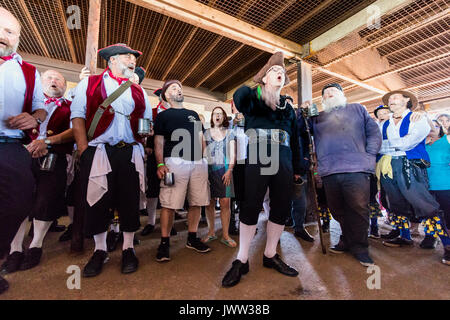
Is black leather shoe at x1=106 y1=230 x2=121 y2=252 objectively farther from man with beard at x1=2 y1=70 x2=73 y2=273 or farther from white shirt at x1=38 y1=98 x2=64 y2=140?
white shirt at x1=38 y1=98 x2=64 y2=140

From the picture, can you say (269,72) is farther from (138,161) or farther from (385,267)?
(385,267)

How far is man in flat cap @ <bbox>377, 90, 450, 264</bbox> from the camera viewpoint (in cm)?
248

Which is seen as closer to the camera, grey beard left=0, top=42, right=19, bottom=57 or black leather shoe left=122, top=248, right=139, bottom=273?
grey beard left=0, top=42, right=19, bottom=57

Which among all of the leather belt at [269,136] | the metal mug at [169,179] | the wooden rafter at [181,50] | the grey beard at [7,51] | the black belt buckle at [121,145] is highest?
the wooden rafter at [181,50]

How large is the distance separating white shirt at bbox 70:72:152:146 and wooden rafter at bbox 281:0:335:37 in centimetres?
417

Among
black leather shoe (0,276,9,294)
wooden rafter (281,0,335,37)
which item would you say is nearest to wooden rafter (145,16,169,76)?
wooden rafter (281,0,335,37)

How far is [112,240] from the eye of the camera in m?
2.67

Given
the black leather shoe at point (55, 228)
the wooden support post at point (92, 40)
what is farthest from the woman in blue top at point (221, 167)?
the black leather shoe at point (55, 228)

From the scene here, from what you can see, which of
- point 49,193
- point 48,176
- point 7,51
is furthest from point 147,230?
point 7,51

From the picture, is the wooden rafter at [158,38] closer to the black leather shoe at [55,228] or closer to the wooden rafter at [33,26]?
the wooden rafter at [33,26]

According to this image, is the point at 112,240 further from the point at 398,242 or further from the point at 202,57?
the point at 202,57

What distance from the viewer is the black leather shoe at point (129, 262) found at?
191cm

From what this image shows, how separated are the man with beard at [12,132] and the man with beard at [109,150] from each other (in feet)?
1.14
